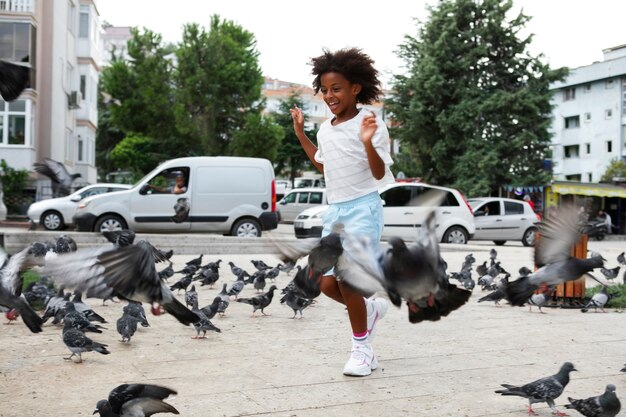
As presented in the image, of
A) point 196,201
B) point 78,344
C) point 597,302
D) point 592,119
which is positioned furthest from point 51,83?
point 592,119

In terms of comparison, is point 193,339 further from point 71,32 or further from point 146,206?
point 71,32

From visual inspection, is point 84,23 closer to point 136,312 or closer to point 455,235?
point 455,235

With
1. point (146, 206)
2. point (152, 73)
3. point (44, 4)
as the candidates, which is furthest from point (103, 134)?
point (146, 206)

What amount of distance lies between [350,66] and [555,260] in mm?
1853

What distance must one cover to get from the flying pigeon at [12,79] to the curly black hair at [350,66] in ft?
6.16

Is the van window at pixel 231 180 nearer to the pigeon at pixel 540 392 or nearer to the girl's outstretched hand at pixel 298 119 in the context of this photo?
the girl's outstretched hand at pixel 298 119

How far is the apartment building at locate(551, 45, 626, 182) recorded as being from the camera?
56.7 metres

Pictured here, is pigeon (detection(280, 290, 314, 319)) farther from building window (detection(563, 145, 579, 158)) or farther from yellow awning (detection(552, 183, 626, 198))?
building window (detection(563, 145, 579, 158))

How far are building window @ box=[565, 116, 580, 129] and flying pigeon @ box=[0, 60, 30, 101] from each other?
6288 centimetres

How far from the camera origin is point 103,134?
2446 inches

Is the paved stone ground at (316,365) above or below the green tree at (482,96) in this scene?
below

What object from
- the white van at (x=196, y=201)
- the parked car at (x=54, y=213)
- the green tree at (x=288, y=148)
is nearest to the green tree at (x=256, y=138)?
the green tree at (x=288, y=148)

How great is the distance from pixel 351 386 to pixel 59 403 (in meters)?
1.69

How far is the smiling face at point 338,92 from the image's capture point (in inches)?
188
